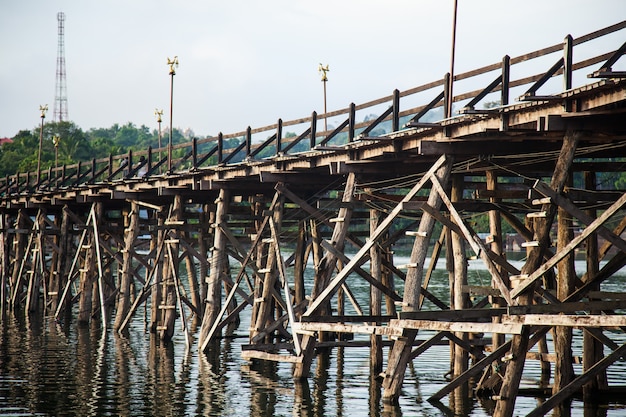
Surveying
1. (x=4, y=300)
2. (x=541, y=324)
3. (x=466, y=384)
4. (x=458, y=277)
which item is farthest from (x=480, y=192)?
(x=4, y=300)

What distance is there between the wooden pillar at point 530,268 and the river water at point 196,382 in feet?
8.88

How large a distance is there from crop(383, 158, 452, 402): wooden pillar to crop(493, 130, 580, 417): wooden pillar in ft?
7.27

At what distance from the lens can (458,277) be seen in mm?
16625

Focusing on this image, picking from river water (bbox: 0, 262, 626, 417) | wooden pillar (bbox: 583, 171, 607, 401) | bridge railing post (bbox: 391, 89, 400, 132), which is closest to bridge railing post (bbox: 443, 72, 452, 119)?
bridge railing post (bbox: 391, 89, 400, 132)

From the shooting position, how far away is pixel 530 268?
44.1ft

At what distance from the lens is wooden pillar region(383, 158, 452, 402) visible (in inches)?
601

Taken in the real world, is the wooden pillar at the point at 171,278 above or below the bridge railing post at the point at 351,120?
below

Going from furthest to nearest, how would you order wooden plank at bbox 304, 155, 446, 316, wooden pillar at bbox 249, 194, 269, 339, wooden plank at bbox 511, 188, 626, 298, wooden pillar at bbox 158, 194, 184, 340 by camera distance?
wooden pillar at bbox 158, 194, 184, 340, wooden pillar at bbox 249, 194, 269, 339, wooden plank at bbox 304, 155, 446, 316, wooden plank at bbox 511, 188, 626, 298

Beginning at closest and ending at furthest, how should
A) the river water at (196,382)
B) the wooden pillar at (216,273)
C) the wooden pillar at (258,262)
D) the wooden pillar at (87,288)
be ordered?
the river water at (196,382) < the wooden pillar at (258,262) < the wooden pillar at (216,273) < the wooden pillar at (87,288)

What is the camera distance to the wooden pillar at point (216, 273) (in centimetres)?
2252

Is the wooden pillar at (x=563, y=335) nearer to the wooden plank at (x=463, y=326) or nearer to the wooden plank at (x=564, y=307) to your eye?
the wooden plank at (x=564, y=307)

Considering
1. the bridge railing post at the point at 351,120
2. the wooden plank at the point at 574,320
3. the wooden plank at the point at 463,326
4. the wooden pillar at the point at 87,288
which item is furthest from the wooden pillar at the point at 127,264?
the wooden plank at the point at 574,320

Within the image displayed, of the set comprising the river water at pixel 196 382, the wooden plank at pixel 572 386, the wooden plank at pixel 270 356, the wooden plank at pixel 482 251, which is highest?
the wooden plank at pixel 482 251

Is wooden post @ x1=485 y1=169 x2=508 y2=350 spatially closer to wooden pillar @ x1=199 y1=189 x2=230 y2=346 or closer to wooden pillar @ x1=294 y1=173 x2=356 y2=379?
wooden pillar @ x1=294 y1=173 x2=356 y2=379
